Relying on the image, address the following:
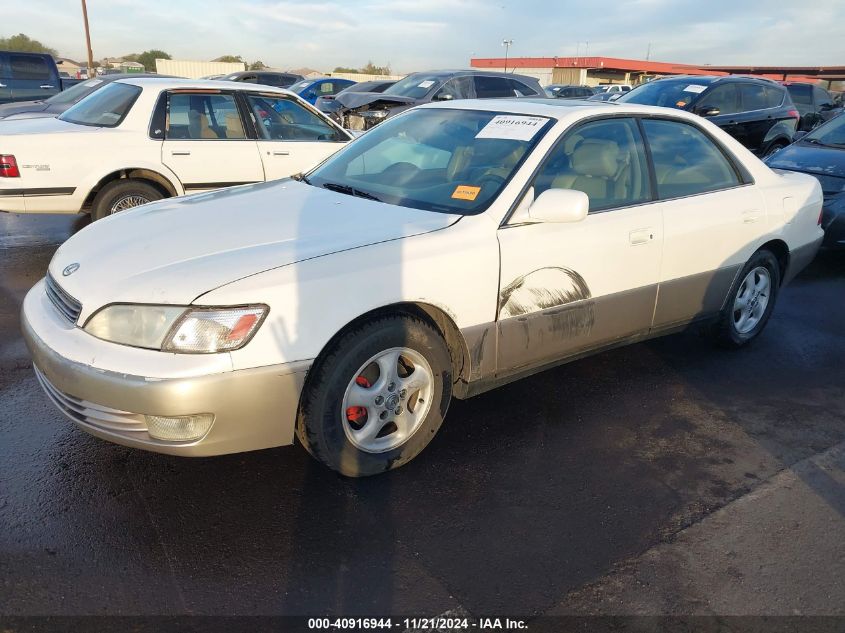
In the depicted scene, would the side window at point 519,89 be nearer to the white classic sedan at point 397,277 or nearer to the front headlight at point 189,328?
the white classic sedan at point 397,277

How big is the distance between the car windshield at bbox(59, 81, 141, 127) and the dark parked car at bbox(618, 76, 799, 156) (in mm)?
7589

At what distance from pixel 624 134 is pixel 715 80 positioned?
8334 mm

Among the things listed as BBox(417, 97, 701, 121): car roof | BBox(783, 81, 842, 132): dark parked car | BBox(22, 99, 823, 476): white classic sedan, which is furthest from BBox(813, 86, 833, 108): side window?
BBox(417, 97, 701, 121): car roof

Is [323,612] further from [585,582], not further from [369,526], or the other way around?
[585,582]

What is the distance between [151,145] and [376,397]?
14.4 ft

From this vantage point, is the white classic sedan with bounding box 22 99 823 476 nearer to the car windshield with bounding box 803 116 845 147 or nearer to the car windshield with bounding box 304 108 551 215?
the car windshield with bounding box 304 108 551 215

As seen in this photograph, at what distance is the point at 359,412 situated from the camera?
293 centimetres

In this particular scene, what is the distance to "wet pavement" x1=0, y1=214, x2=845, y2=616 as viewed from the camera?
2.34 metres

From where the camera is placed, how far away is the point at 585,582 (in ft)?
7.93

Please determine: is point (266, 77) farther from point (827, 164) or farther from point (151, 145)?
point (827, 164)

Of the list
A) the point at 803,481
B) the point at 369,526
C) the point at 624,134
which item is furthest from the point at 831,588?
the point at 624,134

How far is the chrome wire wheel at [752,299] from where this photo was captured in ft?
14.9

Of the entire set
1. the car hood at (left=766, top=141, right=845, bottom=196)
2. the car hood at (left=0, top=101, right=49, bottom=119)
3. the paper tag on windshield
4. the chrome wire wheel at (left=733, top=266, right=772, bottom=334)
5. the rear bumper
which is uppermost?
the paper tag on windshield

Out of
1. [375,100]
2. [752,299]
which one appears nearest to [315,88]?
[375,100]
